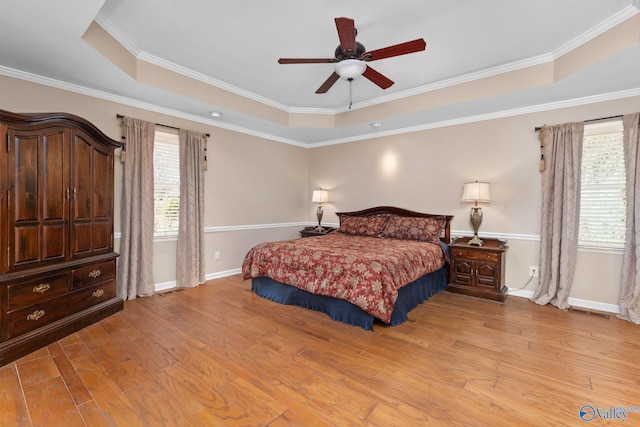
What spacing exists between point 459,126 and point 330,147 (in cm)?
245

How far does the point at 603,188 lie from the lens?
3451 mm

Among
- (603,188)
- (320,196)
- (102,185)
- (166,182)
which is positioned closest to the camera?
(102,185)

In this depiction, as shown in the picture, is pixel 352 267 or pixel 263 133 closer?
pixel 352 267

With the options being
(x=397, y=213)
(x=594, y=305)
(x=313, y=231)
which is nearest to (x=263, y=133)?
(x=313, y=231)

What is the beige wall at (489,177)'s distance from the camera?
3.51m

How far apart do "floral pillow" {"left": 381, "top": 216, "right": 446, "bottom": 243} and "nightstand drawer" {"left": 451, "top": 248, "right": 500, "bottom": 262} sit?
0.37 meters

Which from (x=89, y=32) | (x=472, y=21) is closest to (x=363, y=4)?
(x=472, y=21)

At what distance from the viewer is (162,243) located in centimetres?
414

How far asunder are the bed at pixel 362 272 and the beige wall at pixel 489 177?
0.54 metres

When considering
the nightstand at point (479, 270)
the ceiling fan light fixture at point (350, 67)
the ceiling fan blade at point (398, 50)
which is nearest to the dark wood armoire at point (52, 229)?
the ceiling fan light fixture at point (350, 67)

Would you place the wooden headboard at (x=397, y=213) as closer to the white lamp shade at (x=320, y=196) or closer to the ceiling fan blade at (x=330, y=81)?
the white lamp shade at (x=320, y=196)

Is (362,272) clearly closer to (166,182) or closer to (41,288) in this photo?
(41,288)

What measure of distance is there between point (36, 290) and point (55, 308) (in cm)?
25

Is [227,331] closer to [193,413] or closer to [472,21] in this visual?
[193,413]
